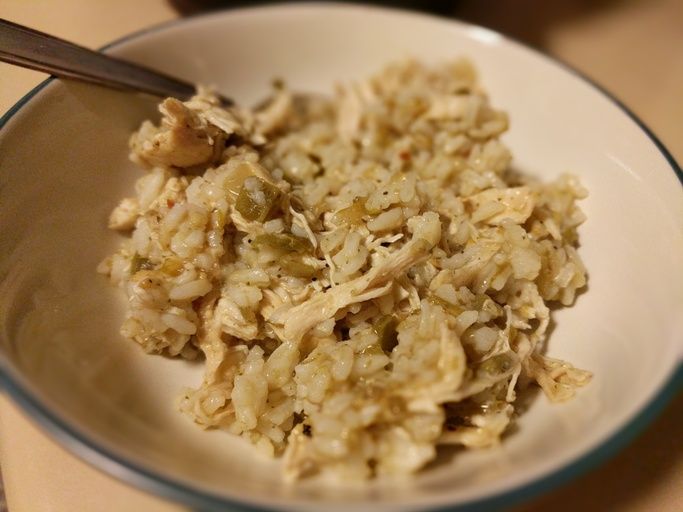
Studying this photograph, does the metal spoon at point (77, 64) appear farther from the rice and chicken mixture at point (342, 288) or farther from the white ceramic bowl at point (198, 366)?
the rice and chicken mixture at point (342, 288)

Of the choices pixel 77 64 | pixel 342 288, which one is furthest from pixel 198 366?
pixel 77 64

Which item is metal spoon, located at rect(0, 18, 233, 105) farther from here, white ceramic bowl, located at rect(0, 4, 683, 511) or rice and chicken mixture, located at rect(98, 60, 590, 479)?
rice and chicken mixture, located at rect(98, 60, 590, 479)

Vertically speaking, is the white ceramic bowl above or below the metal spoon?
below

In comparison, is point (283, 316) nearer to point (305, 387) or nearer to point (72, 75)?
point (305, 387)

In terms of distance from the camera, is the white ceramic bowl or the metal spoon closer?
the white ceramic bowl

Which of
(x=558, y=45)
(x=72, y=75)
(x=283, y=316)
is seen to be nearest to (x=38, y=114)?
(x=72, y=75)

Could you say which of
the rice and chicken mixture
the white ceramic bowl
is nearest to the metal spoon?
the white ceramic bowl

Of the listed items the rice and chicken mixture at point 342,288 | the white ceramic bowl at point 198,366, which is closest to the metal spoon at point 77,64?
the white ceramic bowl at point 198,366
